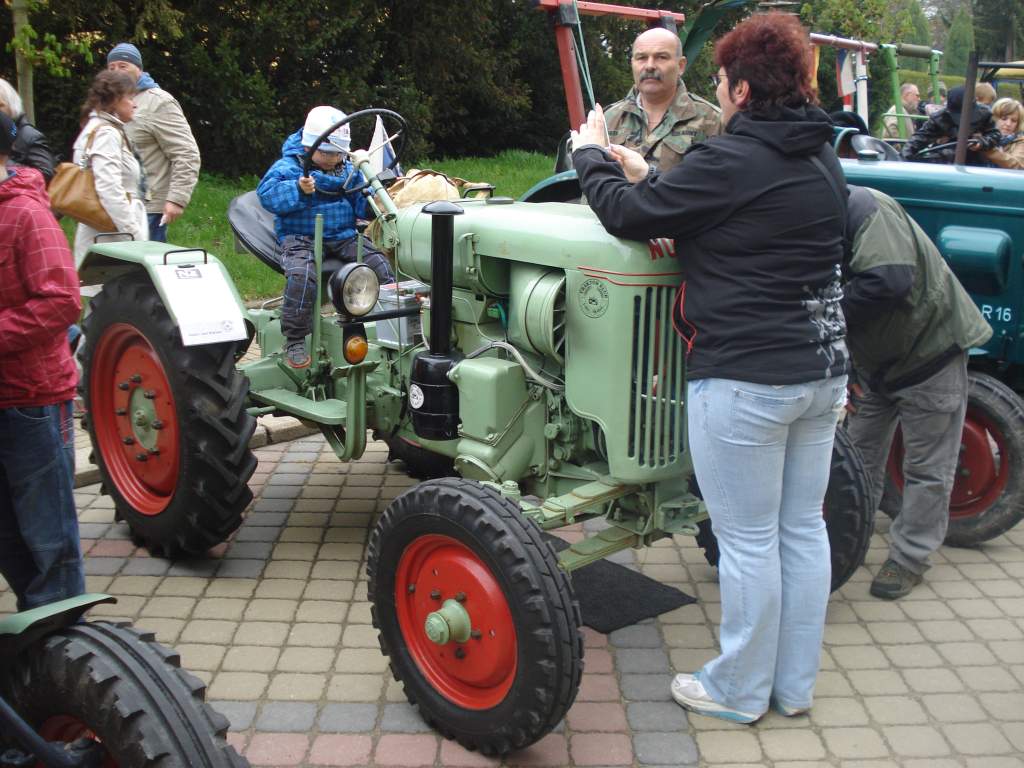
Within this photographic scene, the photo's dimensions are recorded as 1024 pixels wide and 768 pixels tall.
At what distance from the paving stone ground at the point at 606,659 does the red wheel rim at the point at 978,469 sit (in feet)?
0.65

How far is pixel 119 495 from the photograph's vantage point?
4469 millimetres

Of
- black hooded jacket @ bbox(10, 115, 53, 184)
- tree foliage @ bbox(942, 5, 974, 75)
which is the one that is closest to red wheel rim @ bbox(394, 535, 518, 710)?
black hooded jacket @ bbox(10, 115, 53, 184)

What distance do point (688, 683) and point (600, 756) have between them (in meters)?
0.41

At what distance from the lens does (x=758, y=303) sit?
115 inches

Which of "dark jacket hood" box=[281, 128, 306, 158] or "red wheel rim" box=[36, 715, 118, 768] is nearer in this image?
"red wheel rim" box=[36, 715, 118, 768]

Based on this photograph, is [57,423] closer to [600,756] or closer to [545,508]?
[545,508]

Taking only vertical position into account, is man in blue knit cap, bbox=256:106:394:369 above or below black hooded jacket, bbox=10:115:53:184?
below

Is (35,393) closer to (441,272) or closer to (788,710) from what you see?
(441,272)

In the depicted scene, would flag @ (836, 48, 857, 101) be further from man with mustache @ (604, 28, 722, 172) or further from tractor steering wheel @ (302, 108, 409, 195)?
tractor steering wheel @ (302, 108, 409, 195)

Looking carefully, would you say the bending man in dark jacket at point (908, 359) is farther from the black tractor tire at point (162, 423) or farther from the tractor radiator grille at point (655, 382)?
the black tractor tire at point (162, 423)

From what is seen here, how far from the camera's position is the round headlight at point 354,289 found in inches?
146

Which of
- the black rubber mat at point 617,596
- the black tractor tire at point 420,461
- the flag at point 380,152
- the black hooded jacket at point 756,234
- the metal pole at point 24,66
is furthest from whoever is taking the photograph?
the metal pole at point 24,66

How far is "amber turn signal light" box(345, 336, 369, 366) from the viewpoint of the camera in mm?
4086

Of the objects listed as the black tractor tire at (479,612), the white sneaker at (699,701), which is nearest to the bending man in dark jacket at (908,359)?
the white sneaker at (699,701)
